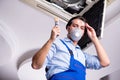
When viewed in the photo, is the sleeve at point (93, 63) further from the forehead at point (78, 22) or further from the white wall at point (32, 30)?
the white wall at point (32, 30)

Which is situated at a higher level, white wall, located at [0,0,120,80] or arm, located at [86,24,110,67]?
arm, located at [86,24,110,67]

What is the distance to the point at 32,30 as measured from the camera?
7.77 ft

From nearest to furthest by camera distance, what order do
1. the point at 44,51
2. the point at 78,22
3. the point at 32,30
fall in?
the point at 44,51 → the point at 78,22 → the point at 32,30

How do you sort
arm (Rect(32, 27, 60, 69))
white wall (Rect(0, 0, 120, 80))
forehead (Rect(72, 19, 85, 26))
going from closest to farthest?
arm (Rect(32, 27, 60, 69)) < forehead (Rect(72, 19, 85, 26)) < white wall (Rect(0, 0, 120, 80))

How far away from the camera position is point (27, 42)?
2559mm

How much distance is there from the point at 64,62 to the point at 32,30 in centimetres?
153

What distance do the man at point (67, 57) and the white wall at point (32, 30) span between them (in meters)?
1.12

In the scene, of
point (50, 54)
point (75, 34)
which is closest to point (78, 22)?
point (75, 34)

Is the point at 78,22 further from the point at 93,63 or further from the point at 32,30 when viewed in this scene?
the point at 32,30

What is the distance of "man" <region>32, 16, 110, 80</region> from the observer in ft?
2.79

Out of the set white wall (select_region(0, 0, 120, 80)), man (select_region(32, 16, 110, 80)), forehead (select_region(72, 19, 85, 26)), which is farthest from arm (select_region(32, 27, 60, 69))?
white wall (select_region(0, 0, 120, 80))

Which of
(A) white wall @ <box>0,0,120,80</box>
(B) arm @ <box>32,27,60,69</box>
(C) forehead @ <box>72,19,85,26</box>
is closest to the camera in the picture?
(B) arm @ <box>32,27,60,69</box>

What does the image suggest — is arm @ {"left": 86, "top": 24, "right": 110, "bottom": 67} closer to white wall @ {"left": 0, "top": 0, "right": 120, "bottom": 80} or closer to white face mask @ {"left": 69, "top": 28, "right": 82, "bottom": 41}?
white face mask @ {"left": 69, "top": 28, "right": 82, "bottom": 41}

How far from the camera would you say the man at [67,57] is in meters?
0.85
